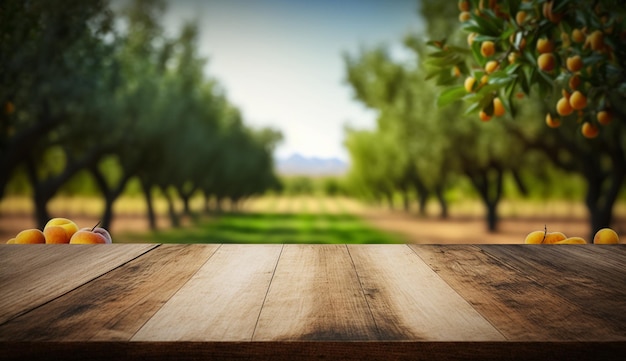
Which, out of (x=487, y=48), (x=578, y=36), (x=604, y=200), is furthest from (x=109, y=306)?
(x=604, y=200)

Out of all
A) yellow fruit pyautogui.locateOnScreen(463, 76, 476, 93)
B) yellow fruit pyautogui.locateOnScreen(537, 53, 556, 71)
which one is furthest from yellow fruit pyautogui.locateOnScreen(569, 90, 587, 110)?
yellow fruit pyautogui.locateOnScreen(463, 76, 476, 93)

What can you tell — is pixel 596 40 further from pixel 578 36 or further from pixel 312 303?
pixel 312 303

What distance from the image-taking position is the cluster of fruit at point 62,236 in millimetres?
2916

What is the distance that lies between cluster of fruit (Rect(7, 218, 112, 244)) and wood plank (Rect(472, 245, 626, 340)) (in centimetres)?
193

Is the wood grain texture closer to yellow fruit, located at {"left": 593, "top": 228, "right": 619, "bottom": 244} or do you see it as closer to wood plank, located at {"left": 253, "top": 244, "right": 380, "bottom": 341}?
wood plank, located at {"left": 253, "top": 244, "right": 380, "bottom": 341}

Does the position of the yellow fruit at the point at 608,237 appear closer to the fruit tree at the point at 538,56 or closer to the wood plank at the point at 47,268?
the fruit tree at the point at 538,56

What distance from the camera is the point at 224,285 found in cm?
190

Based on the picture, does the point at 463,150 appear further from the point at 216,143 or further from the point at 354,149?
the point at 354,149

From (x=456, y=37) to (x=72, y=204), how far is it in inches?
1023

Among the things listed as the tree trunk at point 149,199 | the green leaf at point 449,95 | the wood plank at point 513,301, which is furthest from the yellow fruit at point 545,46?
the tree trunk at point 149,199

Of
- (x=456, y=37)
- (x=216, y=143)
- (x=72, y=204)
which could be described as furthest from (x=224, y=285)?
(x=72, y=204)

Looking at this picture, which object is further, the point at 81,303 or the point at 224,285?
the point at 224,285

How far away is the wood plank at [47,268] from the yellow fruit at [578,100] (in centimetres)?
280

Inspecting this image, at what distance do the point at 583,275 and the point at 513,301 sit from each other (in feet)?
1.69
